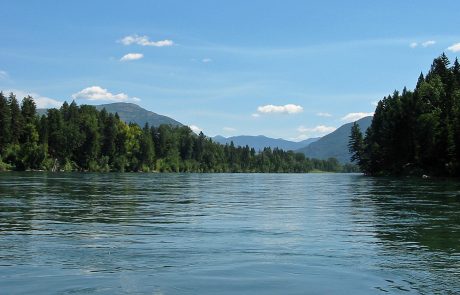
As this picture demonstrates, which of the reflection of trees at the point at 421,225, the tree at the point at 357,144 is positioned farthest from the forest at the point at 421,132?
the reflection of trees at the point at 421,225

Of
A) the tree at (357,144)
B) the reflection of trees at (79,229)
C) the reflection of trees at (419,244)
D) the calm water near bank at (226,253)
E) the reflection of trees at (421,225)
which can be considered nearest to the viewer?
the calm water near bank at (226,253)

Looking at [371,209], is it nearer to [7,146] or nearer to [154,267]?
[154,267]

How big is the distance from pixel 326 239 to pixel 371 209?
16.1 meters

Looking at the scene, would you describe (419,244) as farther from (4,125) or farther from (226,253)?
(4,125)

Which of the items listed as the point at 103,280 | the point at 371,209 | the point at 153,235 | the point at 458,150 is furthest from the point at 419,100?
the point at 103,280

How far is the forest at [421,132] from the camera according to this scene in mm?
108625

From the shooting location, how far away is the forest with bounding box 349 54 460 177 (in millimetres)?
108625

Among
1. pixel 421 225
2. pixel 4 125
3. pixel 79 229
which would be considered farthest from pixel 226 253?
pixel 4 125

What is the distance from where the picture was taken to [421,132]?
117062 millimetres

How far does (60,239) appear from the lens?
2133 centimetres

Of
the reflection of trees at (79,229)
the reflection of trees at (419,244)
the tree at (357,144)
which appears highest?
the tree at (357,144)

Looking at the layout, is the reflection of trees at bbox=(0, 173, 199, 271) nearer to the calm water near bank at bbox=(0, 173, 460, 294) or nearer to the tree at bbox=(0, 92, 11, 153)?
the calm water near bank at bbox=(0, 173, 460, 294)

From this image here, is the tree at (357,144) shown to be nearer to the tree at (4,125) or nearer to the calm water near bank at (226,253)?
the tree at (4,125)

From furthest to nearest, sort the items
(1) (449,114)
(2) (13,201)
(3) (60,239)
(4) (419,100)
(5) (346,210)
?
(4) (419,100) → (1) (449,114) → (2) (13,201) → (5) (346,210) → (3) (60,239)
